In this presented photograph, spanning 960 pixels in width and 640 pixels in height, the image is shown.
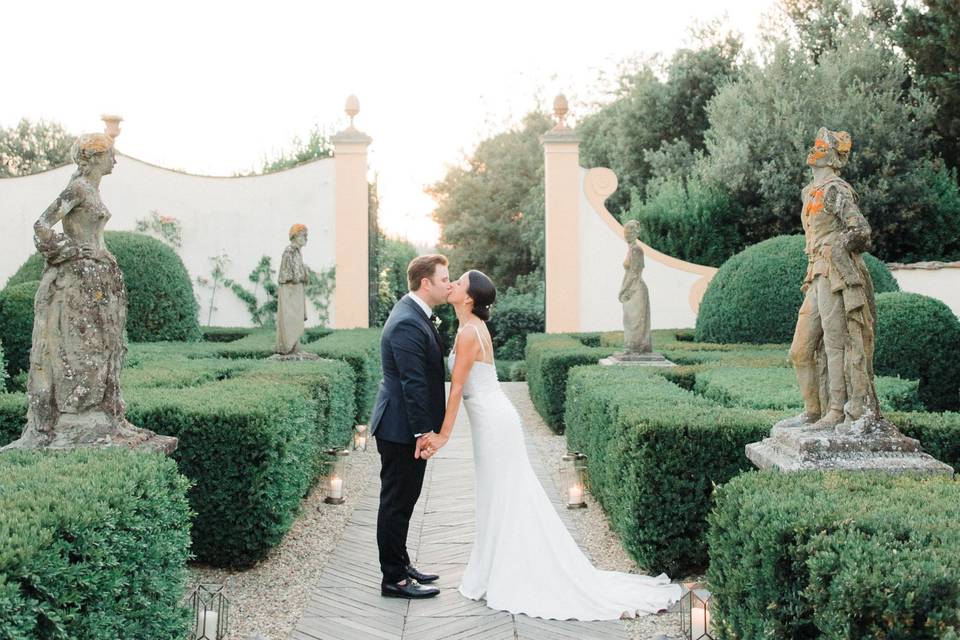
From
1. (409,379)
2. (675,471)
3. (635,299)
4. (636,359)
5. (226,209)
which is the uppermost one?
(226,209)

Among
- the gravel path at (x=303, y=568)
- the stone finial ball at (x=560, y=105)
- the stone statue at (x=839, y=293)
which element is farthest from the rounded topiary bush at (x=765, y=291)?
the stone statue at (x=839, y=293)

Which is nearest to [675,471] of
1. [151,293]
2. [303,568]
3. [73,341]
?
[303,568]

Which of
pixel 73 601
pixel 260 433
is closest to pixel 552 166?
pixel 260 433

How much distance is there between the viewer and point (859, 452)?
3.93 m

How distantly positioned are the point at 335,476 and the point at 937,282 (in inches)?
451

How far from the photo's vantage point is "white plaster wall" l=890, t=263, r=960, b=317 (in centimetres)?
1388

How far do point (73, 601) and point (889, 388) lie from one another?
573 centimetres

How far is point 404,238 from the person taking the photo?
3238 centimetres

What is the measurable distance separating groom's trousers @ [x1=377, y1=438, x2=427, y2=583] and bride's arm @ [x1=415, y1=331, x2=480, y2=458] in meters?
0.17

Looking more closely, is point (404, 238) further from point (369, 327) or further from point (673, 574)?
point (673, 574)

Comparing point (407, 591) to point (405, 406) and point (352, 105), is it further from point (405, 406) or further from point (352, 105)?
point (352, 105)

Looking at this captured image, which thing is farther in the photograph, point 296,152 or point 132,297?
point 296,152

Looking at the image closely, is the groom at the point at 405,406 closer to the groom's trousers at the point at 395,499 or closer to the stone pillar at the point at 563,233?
the groom's trousers at the point at 395,499

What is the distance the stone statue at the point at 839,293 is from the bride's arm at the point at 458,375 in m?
1.67
